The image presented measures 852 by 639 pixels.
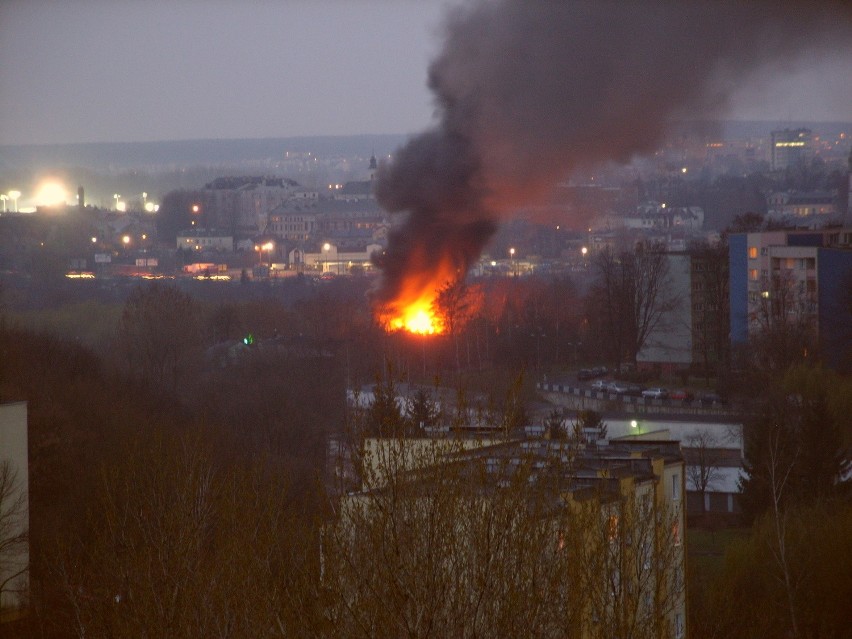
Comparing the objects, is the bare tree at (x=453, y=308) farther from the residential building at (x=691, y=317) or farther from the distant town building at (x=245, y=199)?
the distant town building at (x=245, y=199)

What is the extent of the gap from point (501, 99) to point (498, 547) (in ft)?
54.8

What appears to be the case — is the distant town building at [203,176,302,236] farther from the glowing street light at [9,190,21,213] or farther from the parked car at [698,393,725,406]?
the parked car at [698,393,725,406]

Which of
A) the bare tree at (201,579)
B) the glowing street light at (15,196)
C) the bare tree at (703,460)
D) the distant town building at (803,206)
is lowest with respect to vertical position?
the bare tree at (703,460)

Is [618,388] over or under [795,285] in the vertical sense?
under

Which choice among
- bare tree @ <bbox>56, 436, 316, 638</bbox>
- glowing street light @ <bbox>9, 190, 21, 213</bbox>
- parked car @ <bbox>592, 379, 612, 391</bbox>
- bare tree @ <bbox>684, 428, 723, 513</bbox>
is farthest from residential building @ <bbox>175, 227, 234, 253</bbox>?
bare tree @ <bbox>56, 436, 316, 638</bbox>

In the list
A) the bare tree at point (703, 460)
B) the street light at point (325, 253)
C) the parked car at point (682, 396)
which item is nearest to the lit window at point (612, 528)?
the bare tree at point (703, 460)

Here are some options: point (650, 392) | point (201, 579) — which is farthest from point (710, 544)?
point (201, 579)

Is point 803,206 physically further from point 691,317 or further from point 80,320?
point 80,320

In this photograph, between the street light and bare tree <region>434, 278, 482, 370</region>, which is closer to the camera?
bare tree <region>434, 278, 482, 370</region>

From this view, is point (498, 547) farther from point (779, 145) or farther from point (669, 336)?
point (779, 145)

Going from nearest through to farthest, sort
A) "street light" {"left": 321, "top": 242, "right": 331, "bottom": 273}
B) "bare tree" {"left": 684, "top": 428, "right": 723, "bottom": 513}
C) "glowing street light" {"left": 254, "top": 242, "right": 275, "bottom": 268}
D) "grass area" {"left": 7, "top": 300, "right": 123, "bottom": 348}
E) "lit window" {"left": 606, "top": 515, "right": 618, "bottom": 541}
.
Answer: "lit window" {"left": 606, "top": 515, "right": 618, "bottom": 541}
"bare tree" {"left": 684, "top": 428, "right": 723, "bottom": 513}
"grass area" {"left": 7, "top": 300, "right": 123, "bottom": 348}
"street light" {"left": 321, "top": 242, "right": 331, "bottom": 273}
"glowing street light" {"left": 254, "top": 242, "right": 275, "bottom": 268}

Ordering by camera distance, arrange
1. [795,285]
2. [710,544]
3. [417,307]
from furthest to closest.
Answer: [417,307], [795,285], [710,544]

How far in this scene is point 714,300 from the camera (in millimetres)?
26609

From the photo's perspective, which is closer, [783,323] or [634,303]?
[783,323]
